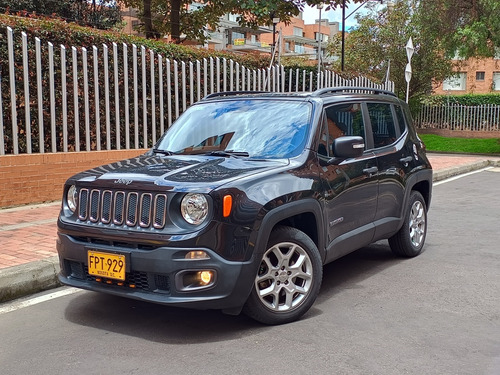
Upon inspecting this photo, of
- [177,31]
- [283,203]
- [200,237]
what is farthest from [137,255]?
[177,31]

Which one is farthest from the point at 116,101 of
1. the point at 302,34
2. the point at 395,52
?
the point at 302,34

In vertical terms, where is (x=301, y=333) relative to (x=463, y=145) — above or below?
above

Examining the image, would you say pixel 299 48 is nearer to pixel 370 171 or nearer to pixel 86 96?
pixel 86 96

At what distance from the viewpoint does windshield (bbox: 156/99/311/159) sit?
486cm

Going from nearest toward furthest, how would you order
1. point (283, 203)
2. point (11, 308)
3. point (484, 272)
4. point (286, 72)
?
point (283, 203) < point (11, 308) < point (484, 272) < point (286, 72)

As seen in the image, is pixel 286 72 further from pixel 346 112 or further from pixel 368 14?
pixel 368 14

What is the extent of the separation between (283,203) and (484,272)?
2.73 meters

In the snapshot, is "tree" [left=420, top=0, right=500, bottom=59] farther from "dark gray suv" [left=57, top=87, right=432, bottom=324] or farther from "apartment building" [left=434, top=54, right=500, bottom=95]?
"apartment building" [left=434, top=54, right=500, bottom=95]

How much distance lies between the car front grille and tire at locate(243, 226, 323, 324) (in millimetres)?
849

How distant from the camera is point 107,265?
4.10 metres

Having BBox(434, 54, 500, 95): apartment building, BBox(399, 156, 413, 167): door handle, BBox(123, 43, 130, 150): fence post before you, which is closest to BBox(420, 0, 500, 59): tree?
BBox(123, 43, 130, 150): fence post

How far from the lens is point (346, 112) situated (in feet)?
17.9

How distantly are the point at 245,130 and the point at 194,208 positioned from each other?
136 cm

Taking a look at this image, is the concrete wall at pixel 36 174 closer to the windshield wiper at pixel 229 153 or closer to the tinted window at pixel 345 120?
the windshield wiper at pixel 229 153
